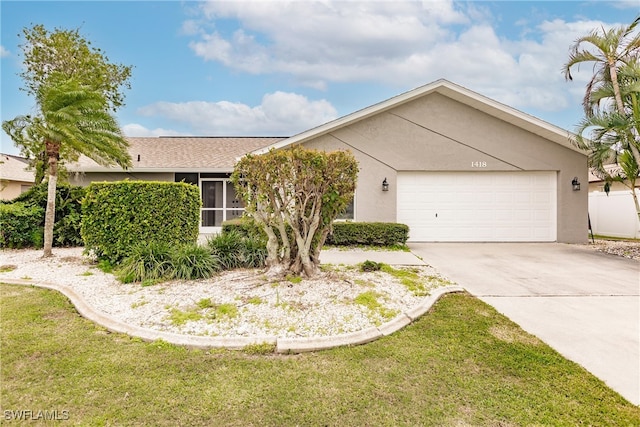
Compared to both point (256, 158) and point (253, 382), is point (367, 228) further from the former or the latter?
point (253, 382)

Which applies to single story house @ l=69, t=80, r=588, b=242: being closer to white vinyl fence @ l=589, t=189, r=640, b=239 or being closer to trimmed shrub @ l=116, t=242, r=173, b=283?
white vinyl fence @ l=589, t=189, r=640, b=239

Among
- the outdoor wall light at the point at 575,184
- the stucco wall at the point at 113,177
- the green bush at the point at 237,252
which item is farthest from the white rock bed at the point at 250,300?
the outdoor wall light at the point at 575,184

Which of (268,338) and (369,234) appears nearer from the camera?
(268,338)

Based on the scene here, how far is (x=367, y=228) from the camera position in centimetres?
1066

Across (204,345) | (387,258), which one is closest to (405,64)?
(387,258)

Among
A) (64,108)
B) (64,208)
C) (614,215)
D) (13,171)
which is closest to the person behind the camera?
(64,108)

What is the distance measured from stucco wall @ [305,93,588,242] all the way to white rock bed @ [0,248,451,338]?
18.7 feet

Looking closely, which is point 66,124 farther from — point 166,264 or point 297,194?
point 297,194

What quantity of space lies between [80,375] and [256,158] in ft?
11.7

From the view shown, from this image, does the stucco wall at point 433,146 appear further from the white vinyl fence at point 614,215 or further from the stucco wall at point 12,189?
the stucco wall at point 12,189

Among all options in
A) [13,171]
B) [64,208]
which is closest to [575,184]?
[64,208]

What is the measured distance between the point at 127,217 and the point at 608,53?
13.6 metres

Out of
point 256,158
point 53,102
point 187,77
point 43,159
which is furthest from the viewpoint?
point 187,77

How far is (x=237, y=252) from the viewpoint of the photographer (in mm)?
6770
